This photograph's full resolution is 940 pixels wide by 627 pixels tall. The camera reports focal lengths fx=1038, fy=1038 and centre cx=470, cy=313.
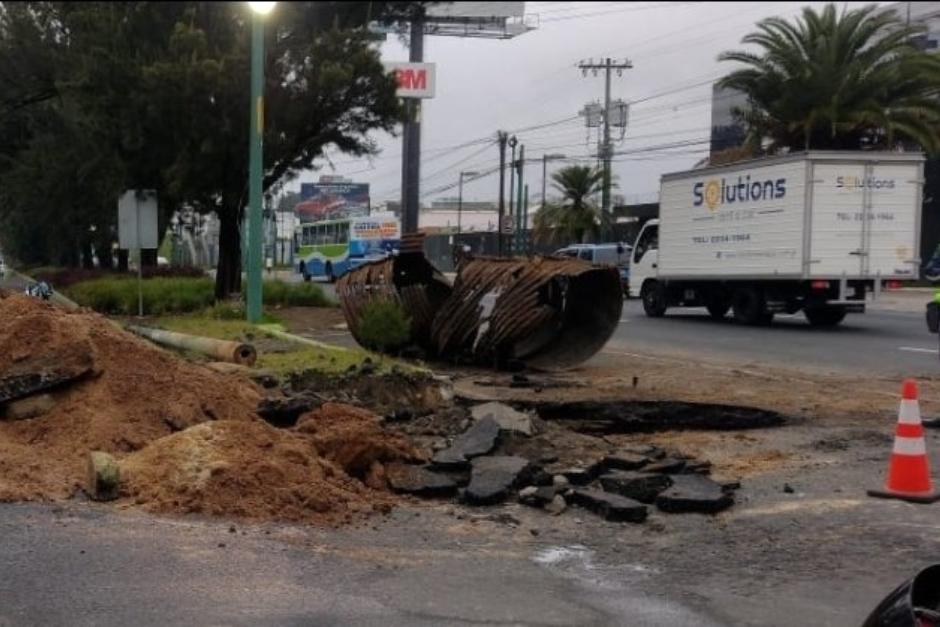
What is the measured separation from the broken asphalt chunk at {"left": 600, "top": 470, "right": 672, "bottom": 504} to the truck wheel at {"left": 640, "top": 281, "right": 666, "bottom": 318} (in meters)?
20.6

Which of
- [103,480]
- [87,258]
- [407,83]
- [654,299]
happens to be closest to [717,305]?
[654,299]

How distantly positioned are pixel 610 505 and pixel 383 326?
27.8ft

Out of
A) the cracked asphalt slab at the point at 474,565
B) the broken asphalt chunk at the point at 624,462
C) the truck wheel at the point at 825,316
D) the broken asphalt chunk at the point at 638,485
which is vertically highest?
the truck wheel at the point at 825,316

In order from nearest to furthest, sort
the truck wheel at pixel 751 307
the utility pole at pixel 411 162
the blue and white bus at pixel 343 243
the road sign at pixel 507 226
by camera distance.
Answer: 1. the utility pole at pixel 411 162
2. the truck wheel at pixel 751 307
3. the blue and white bus at pixel 343 243
4. the road sign at pixel 507 226

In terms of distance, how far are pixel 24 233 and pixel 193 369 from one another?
4531cm

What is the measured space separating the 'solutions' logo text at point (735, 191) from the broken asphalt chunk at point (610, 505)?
54.7 feet

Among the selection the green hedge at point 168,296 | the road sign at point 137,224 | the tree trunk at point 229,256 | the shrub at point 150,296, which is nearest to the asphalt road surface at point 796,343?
the green hedge at point 168,296

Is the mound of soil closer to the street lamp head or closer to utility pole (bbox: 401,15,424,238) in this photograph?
the street lamp head

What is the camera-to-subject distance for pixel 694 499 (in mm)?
7238

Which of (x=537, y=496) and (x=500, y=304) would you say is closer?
(x=537, y=496)

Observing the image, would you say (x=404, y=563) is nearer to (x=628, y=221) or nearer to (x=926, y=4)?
(x=926, y=4)

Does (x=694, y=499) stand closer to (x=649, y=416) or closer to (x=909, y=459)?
(x=909, y=459)

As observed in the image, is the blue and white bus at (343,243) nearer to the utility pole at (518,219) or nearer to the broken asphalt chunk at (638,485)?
the utility pole at (518,219)

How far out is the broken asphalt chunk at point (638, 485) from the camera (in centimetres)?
751
